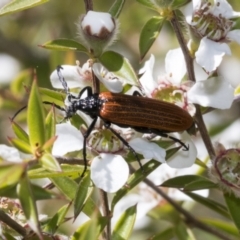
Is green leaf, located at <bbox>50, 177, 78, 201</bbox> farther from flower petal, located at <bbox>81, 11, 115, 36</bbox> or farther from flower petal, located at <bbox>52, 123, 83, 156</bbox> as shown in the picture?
flower petal, located at <bbox>81, 11, 115, 36</bbox>

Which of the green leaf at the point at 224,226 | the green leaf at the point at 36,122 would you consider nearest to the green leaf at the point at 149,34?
the green leaf at the point at 36,122

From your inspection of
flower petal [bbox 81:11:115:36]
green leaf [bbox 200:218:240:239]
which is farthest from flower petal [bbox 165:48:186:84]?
green leaf [bbox 200:218:240:239]

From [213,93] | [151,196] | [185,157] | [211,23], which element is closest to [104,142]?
[185,157]

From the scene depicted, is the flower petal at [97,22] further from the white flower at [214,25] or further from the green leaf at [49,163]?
the green leaf at [49,163]

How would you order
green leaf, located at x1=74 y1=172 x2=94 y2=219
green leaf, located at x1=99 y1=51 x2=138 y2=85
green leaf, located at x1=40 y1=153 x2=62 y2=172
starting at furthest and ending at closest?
green leaf, located at x1=99 y1=51 x2=138 y2=85, green leaf, located at x1=74 y1=172 x2=94 y2=219, green leaf, located at x1=40 y1=153 x2=62 y2=172

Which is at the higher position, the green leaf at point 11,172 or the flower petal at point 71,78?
the green leaf at point 11,172

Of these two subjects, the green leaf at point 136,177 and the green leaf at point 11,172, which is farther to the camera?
the green leaf at point 136,177
